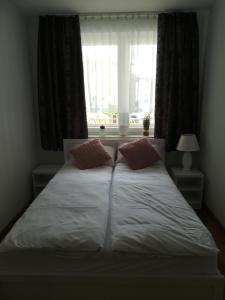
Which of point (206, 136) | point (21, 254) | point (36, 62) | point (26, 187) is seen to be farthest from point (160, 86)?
point (21, 254)

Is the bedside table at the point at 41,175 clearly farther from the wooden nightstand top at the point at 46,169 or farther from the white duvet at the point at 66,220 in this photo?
the white duvet at the point at 66,220

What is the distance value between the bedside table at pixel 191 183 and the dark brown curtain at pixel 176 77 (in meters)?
0.46

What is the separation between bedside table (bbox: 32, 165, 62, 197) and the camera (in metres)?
3.41

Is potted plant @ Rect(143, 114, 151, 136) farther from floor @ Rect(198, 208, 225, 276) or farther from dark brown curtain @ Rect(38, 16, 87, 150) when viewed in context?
floor @ Rect(198, 208, 225, 276)

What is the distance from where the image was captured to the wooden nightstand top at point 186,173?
10.4ft

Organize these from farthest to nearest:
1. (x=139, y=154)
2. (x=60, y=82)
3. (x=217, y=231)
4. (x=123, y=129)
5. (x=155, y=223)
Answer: (x=123, y=129) → (x=60, y=82) → (x=139, y=154) → (x=217, y=231) → (x=155, y=223)

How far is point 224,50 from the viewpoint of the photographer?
8.84 ft

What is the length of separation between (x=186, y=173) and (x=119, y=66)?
1798mm

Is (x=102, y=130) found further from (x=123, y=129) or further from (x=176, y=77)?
(x=176, y=77)

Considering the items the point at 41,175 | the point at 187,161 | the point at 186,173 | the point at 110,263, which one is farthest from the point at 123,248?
the point at 41,175

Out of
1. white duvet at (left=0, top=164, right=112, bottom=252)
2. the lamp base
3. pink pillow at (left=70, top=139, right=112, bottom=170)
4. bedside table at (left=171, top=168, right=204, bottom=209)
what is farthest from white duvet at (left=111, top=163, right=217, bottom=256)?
the lamp base

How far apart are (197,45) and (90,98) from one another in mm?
1656

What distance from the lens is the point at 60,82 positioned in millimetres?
3410

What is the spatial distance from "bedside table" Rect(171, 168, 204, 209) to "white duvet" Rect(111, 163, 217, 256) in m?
0.83
